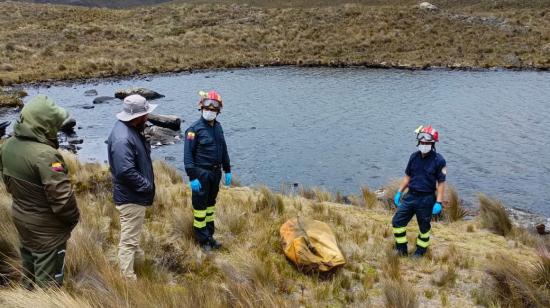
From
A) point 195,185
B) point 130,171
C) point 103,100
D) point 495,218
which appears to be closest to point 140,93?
point 103,100

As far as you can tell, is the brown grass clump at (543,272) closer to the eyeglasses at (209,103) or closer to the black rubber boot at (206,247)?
the black rubber boot at (206,247)

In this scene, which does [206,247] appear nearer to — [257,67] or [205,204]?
[205,204]

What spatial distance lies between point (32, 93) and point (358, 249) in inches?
946

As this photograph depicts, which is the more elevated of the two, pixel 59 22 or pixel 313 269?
pixel 59 22

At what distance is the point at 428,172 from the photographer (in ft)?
24.7

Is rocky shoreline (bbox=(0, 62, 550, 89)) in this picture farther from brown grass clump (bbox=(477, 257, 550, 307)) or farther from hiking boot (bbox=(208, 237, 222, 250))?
brown grass clump (bbox=(477, 257, 550, 307))

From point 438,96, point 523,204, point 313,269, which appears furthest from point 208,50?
point 313,269

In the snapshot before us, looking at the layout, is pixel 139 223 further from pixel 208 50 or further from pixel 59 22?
pixel 59 22

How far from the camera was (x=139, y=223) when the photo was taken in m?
6.04

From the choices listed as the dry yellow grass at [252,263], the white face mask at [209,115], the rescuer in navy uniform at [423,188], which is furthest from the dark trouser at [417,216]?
the white face mask at [209,115]

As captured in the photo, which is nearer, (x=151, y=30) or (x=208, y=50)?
(x=208, y=50)

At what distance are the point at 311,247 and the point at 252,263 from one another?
3.56 feet

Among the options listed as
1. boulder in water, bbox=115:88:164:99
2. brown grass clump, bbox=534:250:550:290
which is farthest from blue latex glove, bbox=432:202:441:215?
boulder in water, bbox=115:88:164:99

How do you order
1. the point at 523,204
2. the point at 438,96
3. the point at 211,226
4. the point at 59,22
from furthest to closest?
the point at 59,22, the point at 438,96, the point at 523,204, the point at 211,226
